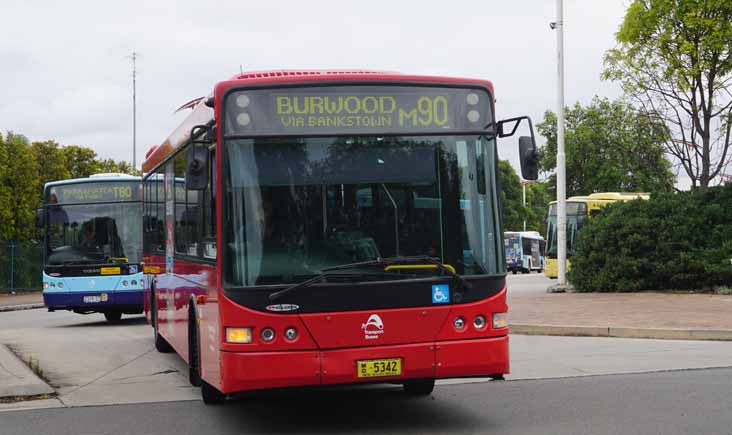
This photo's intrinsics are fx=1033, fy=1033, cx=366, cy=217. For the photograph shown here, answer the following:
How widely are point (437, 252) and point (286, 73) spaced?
210 cm

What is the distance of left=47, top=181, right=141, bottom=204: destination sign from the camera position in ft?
68.4

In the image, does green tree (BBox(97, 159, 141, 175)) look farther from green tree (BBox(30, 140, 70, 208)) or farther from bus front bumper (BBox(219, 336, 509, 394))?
bus front bumper (BBox(219, 336, 509, 394))

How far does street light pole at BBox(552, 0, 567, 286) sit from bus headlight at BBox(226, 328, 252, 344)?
69.1 ft

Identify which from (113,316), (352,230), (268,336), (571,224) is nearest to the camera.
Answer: (268,336)

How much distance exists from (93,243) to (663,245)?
44.7 feet

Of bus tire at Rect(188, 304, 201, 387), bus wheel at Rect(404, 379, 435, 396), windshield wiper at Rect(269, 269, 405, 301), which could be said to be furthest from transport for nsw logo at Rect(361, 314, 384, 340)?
bus tire at Rect(188, 304, 201, 387)

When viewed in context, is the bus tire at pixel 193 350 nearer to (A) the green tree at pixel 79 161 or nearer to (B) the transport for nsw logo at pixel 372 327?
(B) the transport for nsw logo at pixel 372 327

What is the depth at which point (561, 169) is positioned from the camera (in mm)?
28375

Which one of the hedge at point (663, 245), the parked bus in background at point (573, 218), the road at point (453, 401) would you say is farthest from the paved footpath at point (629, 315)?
the parked bus in background at point (573, 218)

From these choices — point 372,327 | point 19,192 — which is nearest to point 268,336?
point 372,327

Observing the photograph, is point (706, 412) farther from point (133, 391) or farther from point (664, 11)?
point (664, 11)

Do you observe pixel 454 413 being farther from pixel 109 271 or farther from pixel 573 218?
pixel 573 218

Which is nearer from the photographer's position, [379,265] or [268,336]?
[268,336]

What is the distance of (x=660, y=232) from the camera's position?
25656mm
